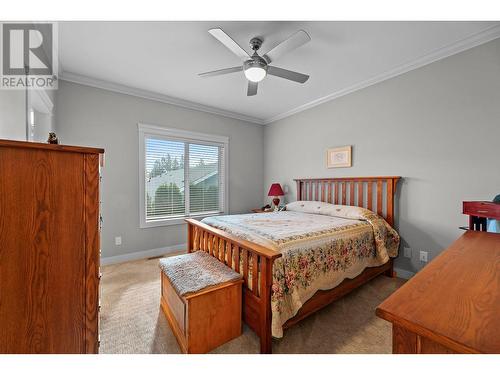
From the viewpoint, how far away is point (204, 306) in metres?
1.44

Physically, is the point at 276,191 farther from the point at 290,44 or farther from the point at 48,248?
the point at 48,248

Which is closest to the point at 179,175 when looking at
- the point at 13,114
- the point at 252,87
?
the point at 252,87

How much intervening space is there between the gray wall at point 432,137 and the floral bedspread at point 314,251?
42 cm

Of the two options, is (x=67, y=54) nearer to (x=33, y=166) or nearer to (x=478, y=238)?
(x=33, y=166)

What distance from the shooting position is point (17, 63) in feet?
6.03

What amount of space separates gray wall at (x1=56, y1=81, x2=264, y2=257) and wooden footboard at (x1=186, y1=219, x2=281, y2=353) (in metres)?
1.75

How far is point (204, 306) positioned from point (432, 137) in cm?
283

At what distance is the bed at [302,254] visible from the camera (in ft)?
4.80

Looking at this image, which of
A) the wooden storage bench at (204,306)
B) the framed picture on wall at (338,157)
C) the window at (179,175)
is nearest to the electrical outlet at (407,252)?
the framed picture on wall at (338,157)

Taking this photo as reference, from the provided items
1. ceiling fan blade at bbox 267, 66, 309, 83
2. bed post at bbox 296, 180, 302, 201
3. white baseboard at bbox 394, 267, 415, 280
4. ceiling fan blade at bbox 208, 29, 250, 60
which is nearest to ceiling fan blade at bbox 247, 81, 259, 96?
ceiling fan blade at bbox 267, 66, 309, 83

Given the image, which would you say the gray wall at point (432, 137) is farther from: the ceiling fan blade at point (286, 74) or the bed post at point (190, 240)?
the bed post at point (190, 240)

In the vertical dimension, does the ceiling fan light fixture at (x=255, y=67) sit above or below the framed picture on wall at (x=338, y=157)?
above

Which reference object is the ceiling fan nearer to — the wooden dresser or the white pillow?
the wooden dresser
